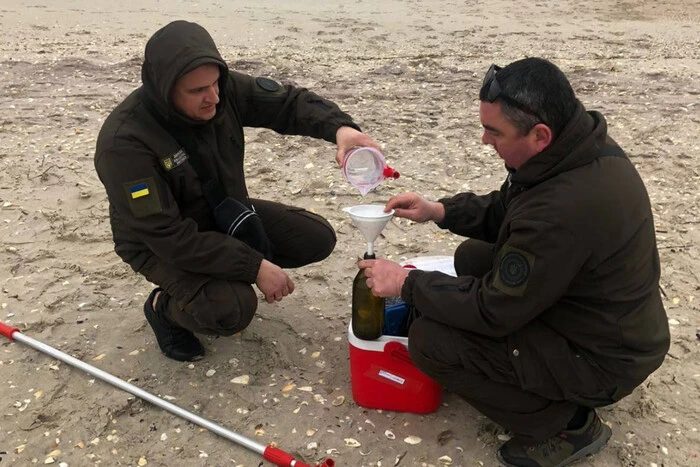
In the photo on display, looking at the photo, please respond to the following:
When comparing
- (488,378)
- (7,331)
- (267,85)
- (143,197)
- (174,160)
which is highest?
(267,85)

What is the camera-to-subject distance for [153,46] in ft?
9.87

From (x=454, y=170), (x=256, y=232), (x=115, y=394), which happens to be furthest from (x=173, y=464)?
(x=454, y=170)

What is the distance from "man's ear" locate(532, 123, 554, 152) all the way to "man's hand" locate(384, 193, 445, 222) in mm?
826

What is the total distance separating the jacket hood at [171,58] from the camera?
2.93 meters

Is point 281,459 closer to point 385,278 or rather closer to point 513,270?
point 385,278

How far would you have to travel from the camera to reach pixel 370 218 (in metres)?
2.85

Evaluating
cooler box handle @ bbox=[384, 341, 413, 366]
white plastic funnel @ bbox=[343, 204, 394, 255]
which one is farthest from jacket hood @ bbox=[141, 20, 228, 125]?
cooler box handle @ bbox=[384, 341, 413, 366]

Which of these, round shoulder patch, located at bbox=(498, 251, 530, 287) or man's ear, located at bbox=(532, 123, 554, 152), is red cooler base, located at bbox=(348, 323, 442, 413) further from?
man's ear, located at bbox=(532, 123, 554, 152)

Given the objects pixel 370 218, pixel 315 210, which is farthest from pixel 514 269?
pixel 315 210

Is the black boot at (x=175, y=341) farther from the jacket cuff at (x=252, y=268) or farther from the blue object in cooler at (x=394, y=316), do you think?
the blue object in cooler at (x=394, y=316)

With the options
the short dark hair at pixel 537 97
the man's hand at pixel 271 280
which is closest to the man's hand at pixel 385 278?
the man's hand at pixel 271 280

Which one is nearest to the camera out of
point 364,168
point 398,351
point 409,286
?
point 409,286

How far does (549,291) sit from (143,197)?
1.77 metres

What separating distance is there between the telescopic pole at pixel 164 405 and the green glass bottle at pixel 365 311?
22.1 inches
